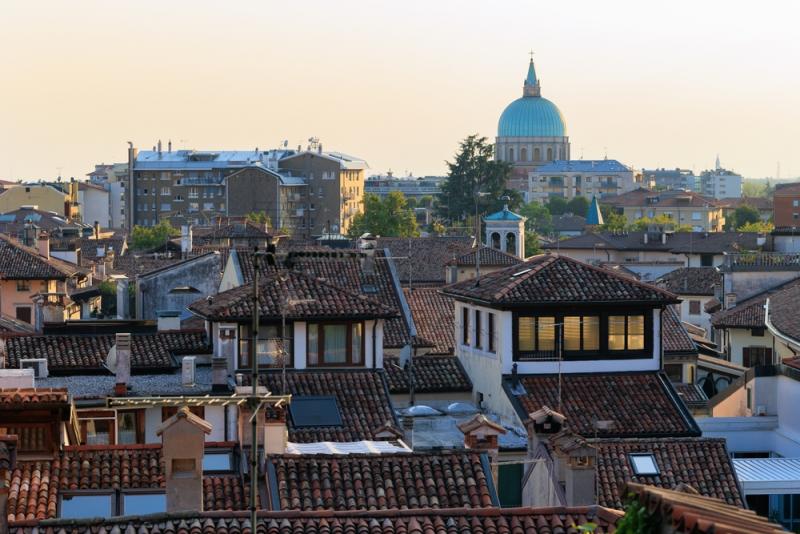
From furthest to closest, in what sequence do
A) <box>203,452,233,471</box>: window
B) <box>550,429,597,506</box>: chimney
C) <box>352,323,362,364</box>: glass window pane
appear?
<box>352,323,362,364</box>: glass window pane
<box>203,452,233,471</box>: window
<box>550,429,597,506</box>: chimney

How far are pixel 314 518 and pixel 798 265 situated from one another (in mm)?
44922

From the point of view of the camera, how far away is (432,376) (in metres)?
30.1

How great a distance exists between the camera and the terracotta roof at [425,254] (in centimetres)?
6494

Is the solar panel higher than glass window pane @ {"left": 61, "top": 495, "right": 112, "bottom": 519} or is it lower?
lower

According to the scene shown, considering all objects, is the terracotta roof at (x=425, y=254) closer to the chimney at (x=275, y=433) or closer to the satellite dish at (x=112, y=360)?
the satellite dish at (x=112, y=360)

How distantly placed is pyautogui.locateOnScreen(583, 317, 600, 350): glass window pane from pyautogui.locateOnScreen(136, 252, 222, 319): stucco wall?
62.1 ft

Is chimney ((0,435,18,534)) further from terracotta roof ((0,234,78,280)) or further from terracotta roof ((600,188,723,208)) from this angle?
terracotta roof ((600,188,723,208))

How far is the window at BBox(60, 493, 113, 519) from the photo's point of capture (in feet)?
57.1

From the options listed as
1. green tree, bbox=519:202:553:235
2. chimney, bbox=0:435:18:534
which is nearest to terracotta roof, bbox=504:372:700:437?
chimney, bbox=0:435:18:534

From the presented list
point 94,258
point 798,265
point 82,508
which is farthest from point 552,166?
point 82,508

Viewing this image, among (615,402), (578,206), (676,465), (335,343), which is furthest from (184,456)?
(578,206)

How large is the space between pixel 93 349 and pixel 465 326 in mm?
6395

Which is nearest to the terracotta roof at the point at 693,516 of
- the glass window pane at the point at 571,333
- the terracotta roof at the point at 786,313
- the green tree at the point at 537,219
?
the glass window pane at the point at 571,333

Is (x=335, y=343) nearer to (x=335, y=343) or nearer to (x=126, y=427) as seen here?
(x=335, y=343)
